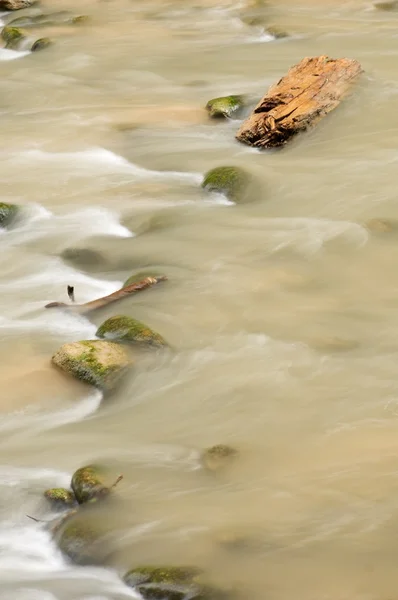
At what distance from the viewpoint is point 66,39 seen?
12938mm

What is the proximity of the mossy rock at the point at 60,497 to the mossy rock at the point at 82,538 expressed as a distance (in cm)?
8

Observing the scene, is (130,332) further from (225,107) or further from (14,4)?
(14,4)

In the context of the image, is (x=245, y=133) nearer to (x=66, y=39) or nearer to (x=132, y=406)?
(x=132, y=406)

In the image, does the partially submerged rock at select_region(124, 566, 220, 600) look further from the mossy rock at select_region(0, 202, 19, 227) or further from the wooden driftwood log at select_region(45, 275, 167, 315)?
the mossy rock at select_region(0, 202, 19, 227)

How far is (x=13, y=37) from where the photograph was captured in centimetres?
1288

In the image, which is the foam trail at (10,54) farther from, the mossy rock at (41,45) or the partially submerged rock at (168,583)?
the partially submerged rock at (168,583)

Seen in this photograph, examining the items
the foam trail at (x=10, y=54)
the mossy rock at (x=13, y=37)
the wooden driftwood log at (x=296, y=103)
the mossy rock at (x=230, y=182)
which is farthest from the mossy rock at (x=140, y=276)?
the mossy rock at (x=13, y=37)

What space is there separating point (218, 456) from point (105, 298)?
185 cm

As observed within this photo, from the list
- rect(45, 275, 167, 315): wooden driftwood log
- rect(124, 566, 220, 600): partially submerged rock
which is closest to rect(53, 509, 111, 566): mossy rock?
rect(124, 566, 220, 600): partially submerged rock

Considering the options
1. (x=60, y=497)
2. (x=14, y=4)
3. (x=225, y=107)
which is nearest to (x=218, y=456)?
(x=60, y=497)

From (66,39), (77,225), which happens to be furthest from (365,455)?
(66,39)

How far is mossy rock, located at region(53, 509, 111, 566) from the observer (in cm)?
409

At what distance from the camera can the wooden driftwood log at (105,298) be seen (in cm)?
616

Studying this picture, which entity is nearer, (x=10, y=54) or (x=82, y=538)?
(x=82, y=538)
